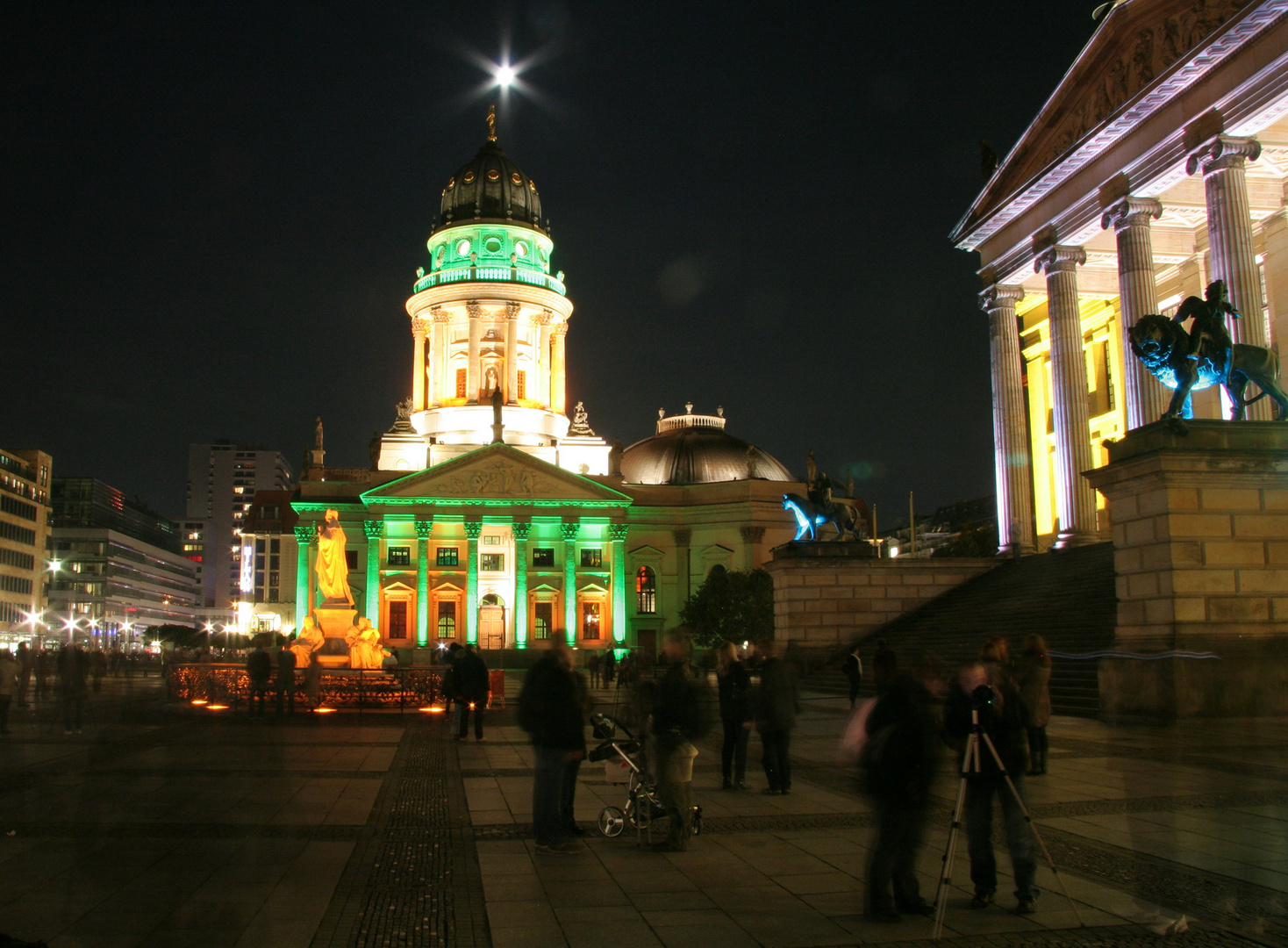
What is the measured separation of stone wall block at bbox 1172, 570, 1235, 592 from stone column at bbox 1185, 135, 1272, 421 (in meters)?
11.0

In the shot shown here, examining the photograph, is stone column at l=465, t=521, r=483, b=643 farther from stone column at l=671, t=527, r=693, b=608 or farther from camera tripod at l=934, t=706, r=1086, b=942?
camera tripod at l=934, t=706, r=1086, b=942

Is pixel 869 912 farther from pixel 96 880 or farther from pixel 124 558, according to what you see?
pixel 124 558

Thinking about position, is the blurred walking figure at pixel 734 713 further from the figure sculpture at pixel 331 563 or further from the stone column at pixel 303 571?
the stone column at pixel 303 571

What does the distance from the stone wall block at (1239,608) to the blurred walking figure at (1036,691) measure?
798cm

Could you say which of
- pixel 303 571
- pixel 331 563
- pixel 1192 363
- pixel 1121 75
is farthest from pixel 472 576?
pixel 1192 363

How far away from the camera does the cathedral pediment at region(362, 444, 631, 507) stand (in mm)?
78000

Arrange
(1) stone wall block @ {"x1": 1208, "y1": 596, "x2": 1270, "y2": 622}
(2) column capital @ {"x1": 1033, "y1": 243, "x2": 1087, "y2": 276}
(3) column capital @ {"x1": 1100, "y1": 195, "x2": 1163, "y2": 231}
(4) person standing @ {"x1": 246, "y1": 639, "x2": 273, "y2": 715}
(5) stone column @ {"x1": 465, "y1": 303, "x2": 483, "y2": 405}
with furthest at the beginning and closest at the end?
(5) stone column @ {"x1": 465, "y1": 303, "x2": 483, "y2": 405} → (2) column capital @ {"x1": 1033, "y1": 243, "x2": 1087, "y2": 276} → (3) column capital @ {"x1": 1100, "y1": 195, "x2": 1163, "y2": 231} → (4) person standing @ {"x1": 246, "y1": 639, "x2": 273, "y2": 715} → (1) stone wall block @ {"x1": 1208, "y1": 596, "x2": 1270, "y2": 622}

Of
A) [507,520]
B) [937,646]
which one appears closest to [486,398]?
[507,520]

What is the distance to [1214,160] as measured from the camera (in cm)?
3100

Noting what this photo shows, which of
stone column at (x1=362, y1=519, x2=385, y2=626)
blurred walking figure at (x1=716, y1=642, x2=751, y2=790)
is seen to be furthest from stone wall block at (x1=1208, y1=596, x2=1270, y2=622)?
stone column at (x1=362, y1=519, x2=385, y2=626)

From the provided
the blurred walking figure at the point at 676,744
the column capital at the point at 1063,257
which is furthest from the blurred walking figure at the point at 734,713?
the column capital at the point at 1063,257

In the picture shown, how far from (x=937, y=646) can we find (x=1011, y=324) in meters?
17.4

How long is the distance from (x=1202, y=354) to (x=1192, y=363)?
0.26m

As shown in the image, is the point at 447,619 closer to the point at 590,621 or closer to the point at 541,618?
the point at 541,618
